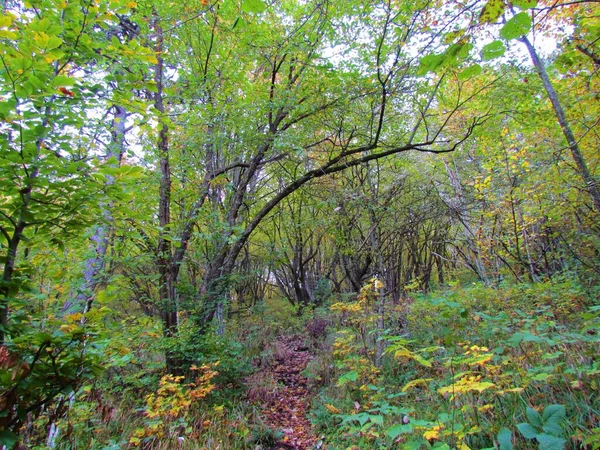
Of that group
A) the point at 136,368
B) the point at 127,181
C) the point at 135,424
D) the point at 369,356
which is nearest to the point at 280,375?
the point at 369,356

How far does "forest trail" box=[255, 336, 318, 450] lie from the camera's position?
3.79m

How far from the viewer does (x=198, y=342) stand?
4785mm

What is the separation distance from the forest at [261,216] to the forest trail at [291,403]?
0.04m

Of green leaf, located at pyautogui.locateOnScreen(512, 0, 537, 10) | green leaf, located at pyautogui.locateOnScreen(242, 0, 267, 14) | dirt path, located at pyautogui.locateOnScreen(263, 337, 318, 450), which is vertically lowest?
dirt path, located at pyautogui.locateOnScreen(263, 337, 318, 450)

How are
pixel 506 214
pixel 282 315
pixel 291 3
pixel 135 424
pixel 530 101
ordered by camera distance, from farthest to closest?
pixel 282 315 → pixel 506 214 → pixel 291 3 → pixel 530 101 → pixel 135 424

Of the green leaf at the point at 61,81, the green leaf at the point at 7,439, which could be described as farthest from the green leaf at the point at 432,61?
the green leaf at the point at 7,439

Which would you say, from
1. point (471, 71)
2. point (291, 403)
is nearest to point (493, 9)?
point (471, 71)

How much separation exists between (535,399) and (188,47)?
24.9ft

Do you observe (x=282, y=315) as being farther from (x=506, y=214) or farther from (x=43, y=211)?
(x=43, y=211)

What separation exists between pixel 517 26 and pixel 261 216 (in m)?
5.03

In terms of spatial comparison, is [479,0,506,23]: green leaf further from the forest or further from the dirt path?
the dirt path

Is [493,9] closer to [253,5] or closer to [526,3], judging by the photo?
[526,3]

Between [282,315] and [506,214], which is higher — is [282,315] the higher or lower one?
the lower one

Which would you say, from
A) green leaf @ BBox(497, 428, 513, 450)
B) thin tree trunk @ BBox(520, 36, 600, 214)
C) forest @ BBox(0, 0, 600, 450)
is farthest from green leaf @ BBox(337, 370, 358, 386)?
thin tree trunk @ BBox(520, 36, 600, 214)
